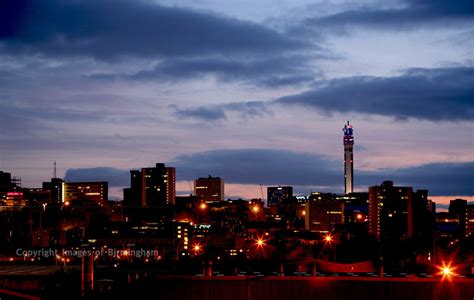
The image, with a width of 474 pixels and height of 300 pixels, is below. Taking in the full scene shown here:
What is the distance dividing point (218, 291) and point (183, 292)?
2.51 meters

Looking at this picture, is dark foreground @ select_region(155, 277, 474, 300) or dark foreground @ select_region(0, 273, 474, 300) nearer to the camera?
dark foreground @ select_region(0, 273, 474, 300)

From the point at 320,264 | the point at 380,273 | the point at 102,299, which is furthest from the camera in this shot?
the point at 320,264

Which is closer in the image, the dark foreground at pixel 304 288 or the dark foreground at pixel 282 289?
the dark foreground at pixel 282 289

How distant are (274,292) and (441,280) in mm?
11541

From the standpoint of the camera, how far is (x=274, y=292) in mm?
52156

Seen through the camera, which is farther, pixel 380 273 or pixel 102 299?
pixel 380 273

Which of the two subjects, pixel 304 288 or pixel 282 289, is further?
pixel 304 288

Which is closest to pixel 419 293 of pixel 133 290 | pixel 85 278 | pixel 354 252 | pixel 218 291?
pixel 218 291

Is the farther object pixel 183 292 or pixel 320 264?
pixel 320 264

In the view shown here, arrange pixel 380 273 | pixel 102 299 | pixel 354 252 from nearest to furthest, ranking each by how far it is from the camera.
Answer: pixel 102 299, pixel 380 273, pixel 354 252

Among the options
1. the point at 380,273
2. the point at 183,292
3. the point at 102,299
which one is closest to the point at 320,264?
the point at 380,273

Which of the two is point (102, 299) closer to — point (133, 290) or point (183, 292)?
point (133, 290)

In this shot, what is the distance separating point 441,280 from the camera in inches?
1998

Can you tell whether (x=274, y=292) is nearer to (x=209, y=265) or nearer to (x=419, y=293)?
(x=209, y=265)
